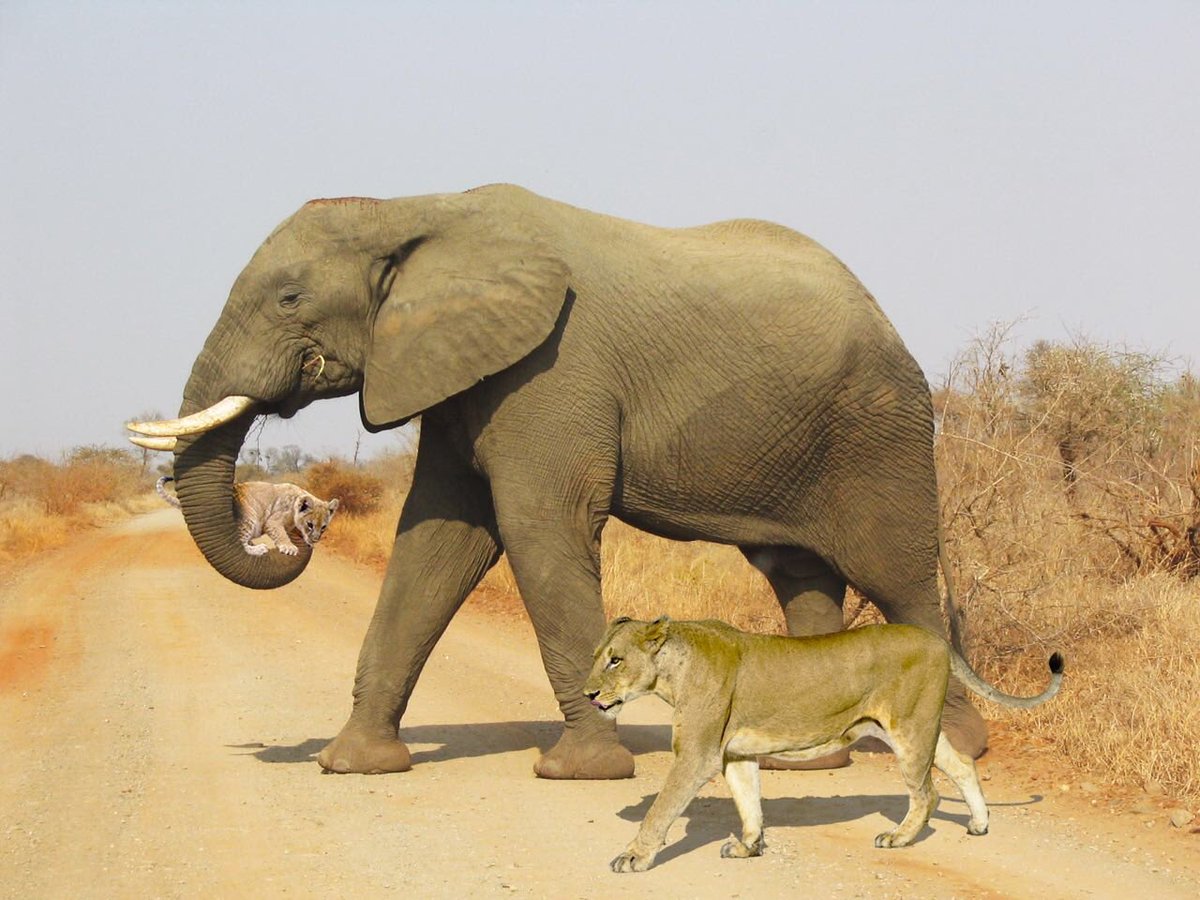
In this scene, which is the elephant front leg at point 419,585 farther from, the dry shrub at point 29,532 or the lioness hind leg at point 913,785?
the dry shrub at point 29,532

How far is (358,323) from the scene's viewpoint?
8.10 m

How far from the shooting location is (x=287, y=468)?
7556cm

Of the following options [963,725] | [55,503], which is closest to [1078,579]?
[963,725]

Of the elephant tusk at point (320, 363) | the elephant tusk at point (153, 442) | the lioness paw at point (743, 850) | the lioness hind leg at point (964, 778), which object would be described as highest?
the elephant tusk at point (320, 363)

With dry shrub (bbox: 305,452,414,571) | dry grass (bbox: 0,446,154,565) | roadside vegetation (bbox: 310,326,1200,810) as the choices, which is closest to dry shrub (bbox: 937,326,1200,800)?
roadside vegetation (bbox: 310,326,1200,810)

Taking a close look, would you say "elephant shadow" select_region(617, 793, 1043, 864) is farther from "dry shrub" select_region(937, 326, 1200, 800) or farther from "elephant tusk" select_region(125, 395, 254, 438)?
"elephant tusk" select_region(125, 395, 254, 438)

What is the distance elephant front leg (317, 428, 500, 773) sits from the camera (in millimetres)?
8359

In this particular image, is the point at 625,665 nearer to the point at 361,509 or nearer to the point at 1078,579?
the point at 1078,579

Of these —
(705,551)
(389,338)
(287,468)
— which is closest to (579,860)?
(389,338)

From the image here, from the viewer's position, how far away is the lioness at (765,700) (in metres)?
5.97

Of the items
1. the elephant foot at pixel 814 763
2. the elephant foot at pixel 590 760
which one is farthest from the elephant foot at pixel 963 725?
the elephant foot at pixel 590 760

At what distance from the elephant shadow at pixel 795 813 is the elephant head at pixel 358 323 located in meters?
2.51

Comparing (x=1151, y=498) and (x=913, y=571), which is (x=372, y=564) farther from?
(x=913, y=571)

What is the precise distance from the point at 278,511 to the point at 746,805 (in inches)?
228
